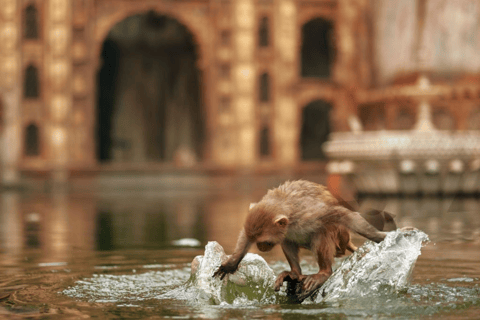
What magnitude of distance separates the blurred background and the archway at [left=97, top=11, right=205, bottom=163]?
0.05 metres

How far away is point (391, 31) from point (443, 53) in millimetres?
1924

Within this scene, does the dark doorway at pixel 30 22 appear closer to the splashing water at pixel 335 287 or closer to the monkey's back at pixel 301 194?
the splashing water at pixel 335 287

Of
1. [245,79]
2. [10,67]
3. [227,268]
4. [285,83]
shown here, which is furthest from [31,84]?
[227,268]

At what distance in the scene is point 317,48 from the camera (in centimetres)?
3128

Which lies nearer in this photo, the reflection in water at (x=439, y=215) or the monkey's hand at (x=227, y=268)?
the monkey's hand at (x=227, y=268)

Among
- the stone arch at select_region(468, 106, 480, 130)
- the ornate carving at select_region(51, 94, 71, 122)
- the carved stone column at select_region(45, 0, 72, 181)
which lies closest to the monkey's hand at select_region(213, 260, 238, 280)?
the stone arch at select_region(468, 106, 480, 130)

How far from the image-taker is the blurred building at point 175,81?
27.5 meters

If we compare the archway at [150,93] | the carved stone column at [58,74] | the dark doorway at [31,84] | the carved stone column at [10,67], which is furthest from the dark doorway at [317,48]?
the carved stone column at [10,67]

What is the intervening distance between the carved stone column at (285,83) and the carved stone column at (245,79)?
929mm

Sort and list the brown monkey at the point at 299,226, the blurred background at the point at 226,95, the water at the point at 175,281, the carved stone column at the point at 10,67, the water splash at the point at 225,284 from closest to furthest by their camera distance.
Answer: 1. the water at the point at 175,281
2. the brown monkey at the point at 299,226
3. the water splash at the point at 225,284
4. the blurred background at the point at 226,95
5. the carved stone column at the point at 10,67

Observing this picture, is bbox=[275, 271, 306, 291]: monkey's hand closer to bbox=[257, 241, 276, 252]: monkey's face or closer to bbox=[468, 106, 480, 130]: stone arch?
bbox=[257, 241, 276, 252]: monkey's face

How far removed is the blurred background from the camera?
730 inches

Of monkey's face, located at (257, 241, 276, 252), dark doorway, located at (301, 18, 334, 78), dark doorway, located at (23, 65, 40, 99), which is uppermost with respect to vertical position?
dark doorway, located at (301, 18, 334, 78)

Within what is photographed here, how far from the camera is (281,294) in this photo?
4.61 metres
